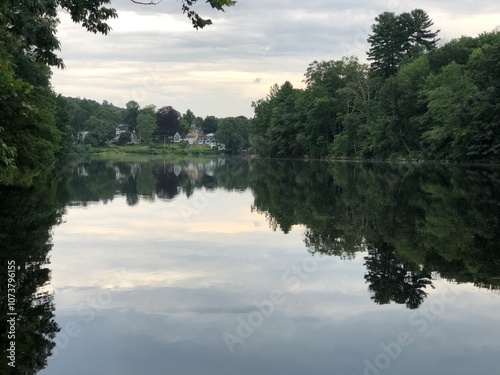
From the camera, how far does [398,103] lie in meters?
82.2

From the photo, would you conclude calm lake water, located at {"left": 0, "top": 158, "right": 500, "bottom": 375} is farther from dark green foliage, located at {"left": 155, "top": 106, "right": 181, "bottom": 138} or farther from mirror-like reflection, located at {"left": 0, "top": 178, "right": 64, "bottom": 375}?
dark green foliage, located at {"left": 155, "top": 106, "right": 181, "bottom": 138}

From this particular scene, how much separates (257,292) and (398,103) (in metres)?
76.6

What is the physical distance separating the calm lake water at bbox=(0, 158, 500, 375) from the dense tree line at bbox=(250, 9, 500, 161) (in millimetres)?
47305

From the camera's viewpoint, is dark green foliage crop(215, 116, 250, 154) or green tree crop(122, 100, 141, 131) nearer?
dark green foliage crop(215, 116, 250, 154)

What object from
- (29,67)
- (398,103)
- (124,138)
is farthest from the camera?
(124,138)

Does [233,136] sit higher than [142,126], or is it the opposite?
[142,126]

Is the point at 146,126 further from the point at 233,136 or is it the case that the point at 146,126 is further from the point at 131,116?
the point at 233,136

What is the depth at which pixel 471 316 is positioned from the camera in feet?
28.7

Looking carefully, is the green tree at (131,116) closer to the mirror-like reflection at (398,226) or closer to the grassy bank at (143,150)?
the grassy bank at (143,150)

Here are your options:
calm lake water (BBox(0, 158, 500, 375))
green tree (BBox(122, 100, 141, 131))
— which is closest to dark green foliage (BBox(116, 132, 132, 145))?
green tree (BBox(122, 100, 141, 131))

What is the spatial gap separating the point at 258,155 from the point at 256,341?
123256 millimetres

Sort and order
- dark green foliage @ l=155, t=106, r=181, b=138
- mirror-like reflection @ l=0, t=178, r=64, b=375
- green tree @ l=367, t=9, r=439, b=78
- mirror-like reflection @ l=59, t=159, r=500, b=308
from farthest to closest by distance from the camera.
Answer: dark green foliage @ l=155, t=106, r=181, b=138 → green tree @ l=367, t=9, r=439, b=78 → mirror-like reflection @ l=59, t=159, r=500, b=308 → mirror-like reflection @ l=0, t=178, r=64, b=375

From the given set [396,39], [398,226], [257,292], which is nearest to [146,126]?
[396,39]

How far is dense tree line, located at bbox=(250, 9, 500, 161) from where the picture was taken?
63263mm
